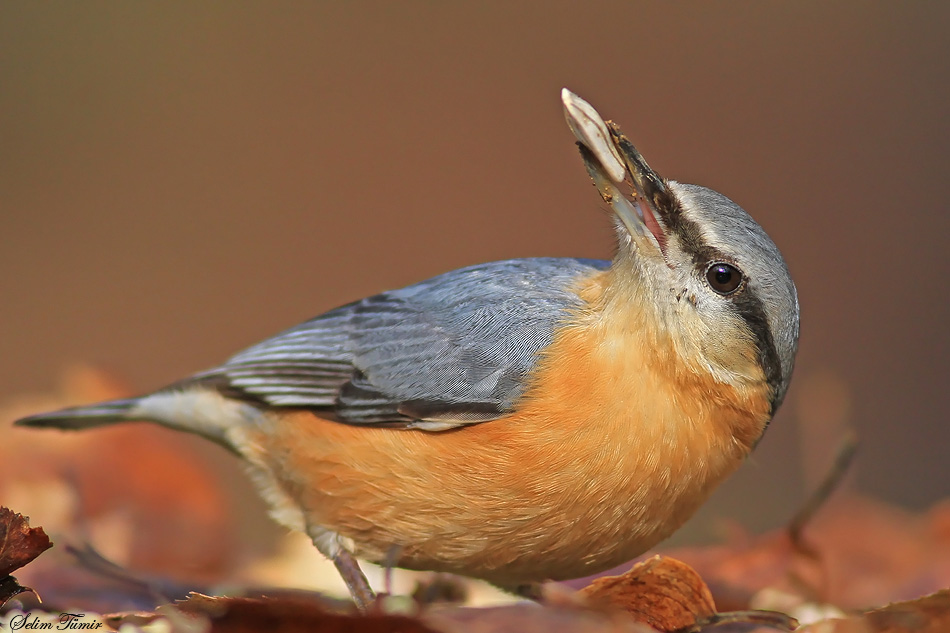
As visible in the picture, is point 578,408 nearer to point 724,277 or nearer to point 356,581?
point 724,277

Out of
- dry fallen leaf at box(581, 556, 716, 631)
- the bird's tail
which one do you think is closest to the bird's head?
dry fallen leaf at box(581, 556, 716, 631)

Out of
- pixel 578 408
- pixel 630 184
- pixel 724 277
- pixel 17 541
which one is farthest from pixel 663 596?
pixel 17 541

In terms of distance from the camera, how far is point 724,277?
3328mm

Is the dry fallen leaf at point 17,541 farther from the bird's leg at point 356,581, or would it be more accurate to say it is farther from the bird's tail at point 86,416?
the bird's tail at point 86,416

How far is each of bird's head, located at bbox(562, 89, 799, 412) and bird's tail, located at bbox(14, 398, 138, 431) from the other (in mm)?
2348

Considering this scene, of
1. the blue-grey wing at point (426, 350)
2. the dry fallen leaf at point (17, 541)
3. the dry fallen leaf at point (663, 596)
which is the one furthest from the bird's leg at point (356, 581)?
the dry fallen leaf at point (17, 541)

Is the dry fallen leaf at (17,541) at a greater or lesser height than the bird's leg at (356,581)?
greater

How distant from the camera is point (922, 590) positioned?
156 inches

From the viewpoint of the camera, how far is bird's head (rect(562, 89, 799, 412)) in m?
3.31

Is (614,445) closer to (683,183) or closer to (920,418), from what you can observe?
(683,183)

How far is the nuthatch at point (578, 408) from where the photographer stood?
10.7 ft

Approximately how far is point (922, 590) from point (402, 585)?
2315 mm

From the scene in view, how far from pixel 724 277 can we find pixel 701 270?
8cm

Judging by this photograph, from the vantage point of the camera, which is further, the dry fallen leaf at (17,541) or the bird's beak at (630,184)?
the bird's beak at (630,184)
